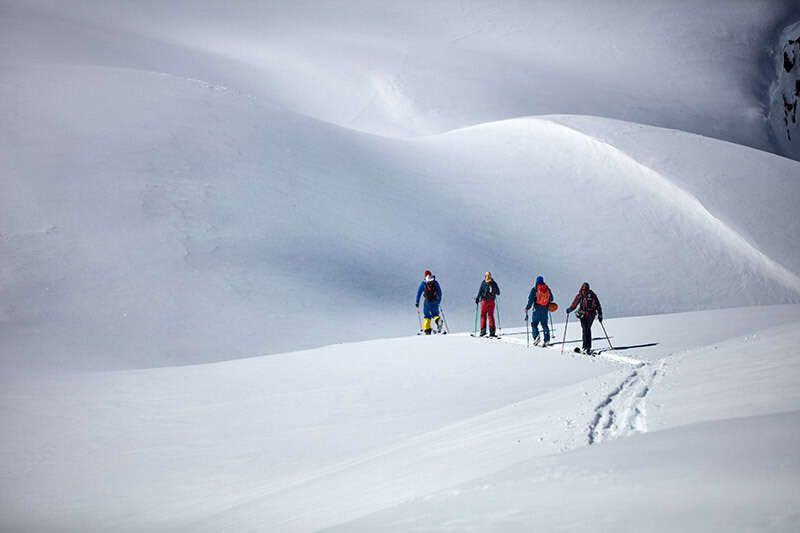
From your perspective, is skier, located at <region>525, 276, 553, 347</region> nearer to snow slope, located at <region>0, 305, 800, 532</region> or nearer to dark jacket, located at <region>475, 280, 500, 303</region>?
snow slope, located at <region>0, 305, 800, 532</region>

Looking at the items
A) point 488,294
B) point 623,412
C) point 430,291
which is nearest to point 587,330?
point 488,294

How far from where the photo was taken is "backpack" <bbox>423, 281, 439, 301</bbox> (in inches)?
705

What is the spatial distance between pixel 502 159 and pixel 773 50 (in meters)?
53.3

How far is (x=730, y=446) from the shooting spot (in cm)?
494

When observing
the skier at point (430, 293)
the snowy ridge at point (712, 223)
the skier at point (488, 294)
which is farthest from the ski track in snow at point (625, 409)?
the snowy ridge at point (712, 223)

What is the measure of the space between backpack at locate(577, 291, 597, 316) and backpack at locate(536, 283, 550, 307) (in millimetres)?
1092

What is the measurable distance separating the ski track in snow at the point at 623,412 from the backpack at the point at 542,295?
597 cm

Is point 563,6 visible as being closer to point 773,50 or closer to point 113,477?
point 773,50

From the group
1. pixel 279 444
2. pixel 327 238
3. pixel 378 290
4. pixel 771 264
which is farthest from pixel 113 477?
pixel 771 264

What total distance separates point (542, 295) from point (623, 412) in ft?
28.7

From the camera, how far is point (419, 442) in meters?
8.29

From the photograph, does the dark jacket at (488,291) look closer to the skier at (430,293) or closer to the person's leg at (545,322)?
the skier at (430,293)

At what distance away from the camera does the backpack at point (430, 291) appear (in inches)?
705

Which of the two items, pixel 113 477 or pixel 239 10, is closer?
pixel 113 477
